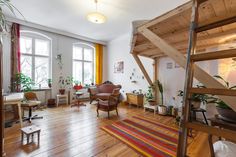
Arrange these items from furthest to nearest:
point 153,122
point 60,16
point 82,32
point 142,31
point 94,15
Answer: point 82,32 → point 60,16 → point 153,122 → point 94,15 → point 142,31

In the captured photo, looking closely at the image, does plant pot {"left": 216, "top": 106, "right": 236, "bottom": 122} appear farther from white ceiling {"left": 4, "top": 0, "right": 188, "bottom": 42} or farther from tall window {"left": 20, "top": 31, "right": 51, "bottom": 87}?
tall window {"left": 20, "top": 31, "right": 51, "bottom": 87}

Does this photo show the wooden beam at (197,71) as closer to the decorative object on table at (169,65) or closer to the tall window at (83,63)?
the decorative object on table at (169,65)

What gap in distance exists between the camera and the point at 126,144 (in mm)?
2262

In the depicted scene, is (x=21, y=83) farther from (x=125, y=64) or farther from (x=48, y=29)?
(x=125, y=64)

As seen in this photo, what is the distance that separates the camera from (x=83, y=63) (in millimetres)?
6438

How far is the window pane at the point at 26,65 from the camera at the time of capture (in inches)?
187

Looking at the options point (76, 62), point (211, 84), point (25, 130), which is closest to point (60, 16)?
point (76, 62)

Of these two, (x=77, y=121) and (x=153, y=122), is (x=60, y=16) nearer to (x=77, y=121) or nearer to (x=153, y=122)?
(x=77, y=121)

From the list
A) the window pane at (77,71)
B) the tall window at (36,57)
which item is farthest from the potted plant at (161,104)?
the tall window at (36,57)

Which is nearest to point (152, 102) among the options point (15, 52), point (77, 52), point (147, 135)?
point (147, 135)

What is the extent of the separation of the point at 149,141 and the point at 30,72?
16.4 feet

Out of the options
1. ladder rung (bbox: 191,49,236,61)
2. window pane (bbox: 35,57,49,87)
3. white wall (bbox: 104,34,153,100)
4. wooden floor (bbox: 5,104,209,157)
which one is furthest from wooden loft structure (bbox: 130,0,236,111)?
window pane (bbox: 35,57,49,87)

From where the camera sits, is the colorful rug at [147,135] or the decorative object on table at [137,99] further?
the decorative object on table at [137,99]

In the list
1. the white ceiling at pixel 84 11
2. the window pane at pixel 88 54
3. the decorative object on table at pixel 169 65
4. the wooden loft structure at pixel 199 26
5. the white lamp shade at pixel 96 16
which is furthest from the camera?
the window pane at pixel 88 54
